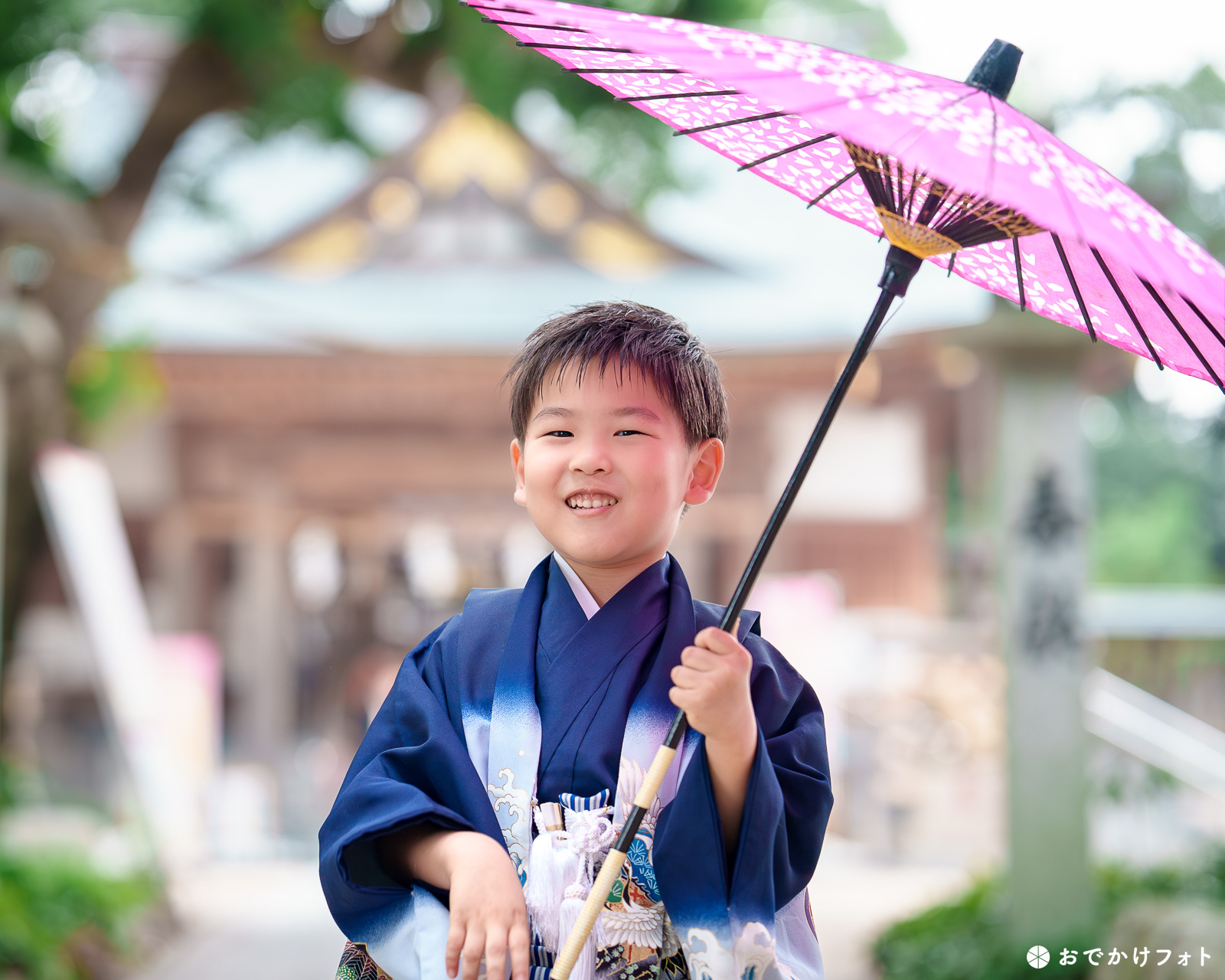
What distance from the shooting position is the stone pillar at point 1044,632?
4.95m

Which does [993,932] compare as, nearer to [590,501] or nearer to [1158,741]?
[1158,741]

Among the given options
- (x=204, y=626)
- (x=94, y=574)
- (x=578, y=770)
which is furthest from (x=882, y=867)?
(x=578, y=770)

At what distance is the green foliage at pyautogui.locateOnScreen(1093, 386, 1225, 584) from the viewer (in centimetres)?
2533

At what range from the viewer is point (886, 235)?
4.93ft

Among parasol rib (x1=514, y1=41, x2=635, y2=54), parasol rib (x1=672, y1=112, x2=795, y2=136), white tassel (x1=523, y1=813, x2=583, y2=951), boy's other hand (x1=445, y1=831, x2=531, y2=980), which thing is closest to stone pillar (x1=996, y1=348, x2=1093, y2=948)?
parasol rib (x1=672, y1=112, x2=795, y2=136)

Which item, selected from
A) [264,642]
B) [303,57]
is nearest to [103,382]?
[303,57]

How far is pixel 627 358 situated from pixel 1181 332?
0.77 metres

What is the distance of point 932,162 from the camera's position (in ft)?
3.76

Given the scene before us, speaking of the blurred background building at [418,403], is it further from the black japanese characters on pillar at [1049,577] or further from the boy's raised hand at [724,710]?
the boy's raised hand at [724,710]

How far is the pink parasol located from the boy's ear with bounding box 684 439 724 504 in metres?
0.15

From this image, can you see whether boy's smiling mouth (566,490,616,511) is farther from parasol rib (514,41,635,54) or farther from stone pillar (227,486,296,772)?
stone pillar (227,486,296,772)

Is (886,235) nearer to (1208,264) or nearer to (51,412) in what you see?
(1208,264)

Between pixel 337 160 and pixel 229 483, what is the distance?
11.3 ft

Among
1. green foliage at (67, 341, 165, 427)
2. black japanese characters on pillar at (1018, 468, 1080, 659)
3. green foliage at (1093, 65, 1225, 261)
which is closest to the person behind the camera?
black japanese characters on pillar at (1018, 468, 1080, 659)
